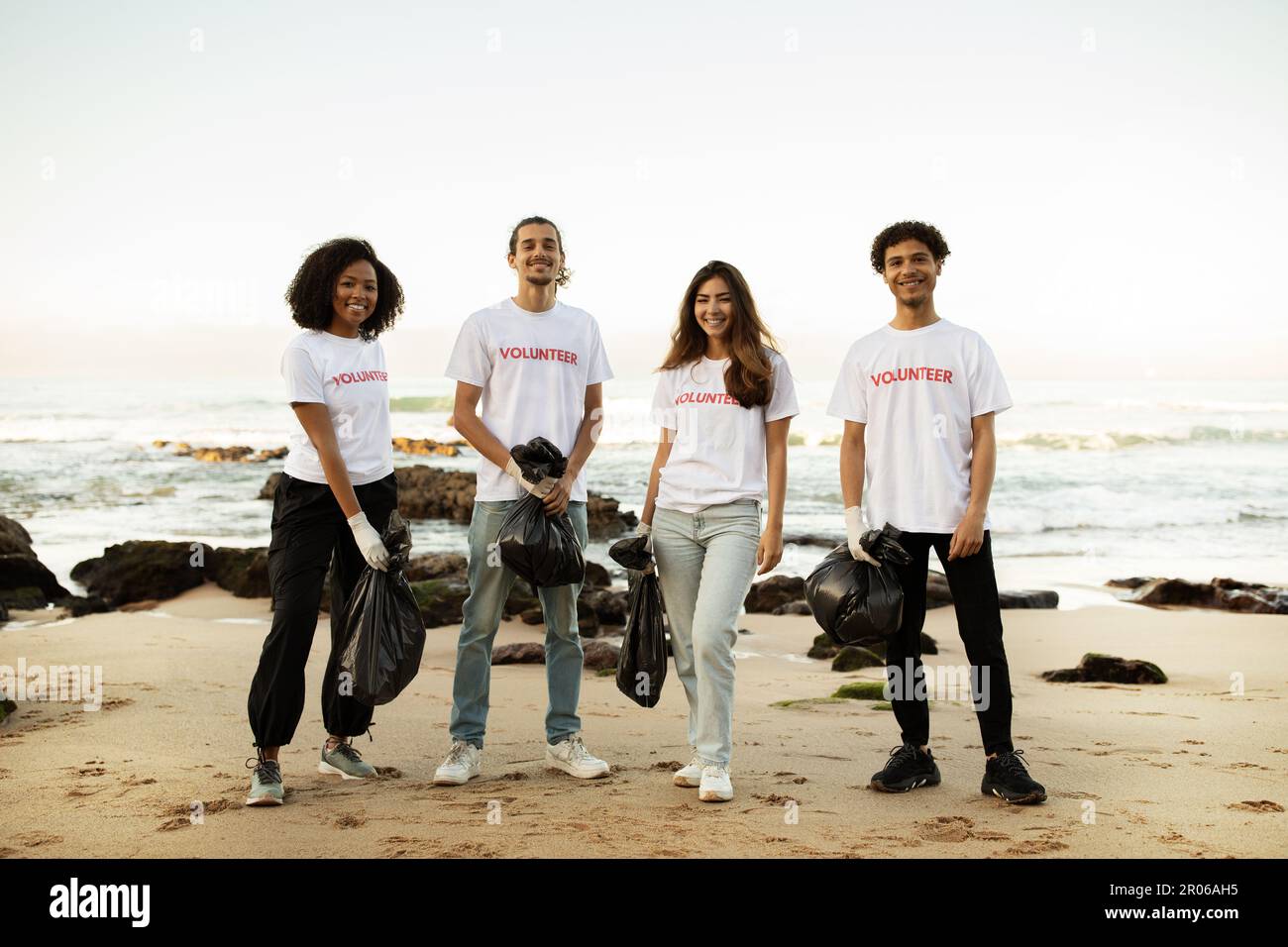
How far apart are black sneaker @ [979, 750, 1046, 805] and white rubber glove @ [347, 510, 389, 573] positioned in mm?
2454

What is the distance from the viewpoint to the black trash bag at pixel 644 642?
4.47 m

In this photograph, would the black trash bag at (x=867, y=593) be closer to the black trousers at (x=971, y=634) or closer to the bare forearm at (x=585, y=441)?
the black trousers at (x=971, y=634)

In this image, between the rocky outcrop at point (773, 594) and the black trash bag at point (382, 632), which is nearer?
the black trash bag at point (382, 632)

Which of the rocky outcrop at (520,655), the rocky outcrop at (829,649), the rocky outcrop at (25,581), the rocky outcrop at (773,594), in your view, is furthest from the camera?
the rocky outcrop at (773,594)

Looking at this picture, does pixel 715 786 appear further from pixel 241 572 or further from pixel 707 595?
pixel 241 572

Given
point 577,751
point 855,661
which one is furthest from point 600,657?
point 577,751

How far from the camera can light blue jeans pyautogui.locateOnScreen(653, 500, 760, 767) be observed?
416cm

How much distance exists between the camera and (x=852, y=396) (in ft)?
14.3

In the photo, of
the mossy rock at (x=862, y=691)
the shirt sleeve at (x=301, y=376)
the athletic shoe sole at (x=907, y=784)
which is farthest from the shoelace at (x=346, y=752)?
the mossy rock at (x=862, y=691)

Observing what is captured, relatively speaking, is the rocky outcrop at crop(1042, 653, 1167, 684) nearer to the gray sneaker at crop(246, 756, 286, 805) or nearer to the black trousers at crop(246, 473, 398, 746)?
the black trousers at crop(246, 473, 398, 746)

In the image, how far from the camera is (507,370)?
178 inches

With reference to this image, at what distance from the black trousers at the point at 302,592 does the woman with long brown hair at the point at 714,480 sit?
3.96 ft

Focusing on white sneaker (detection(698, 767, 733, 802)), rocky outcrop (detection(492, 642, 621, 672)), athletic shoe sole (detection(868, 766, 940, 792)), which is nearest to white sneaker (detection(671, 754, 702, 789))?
white sneaker (detection(698, 767, 733, 802))
